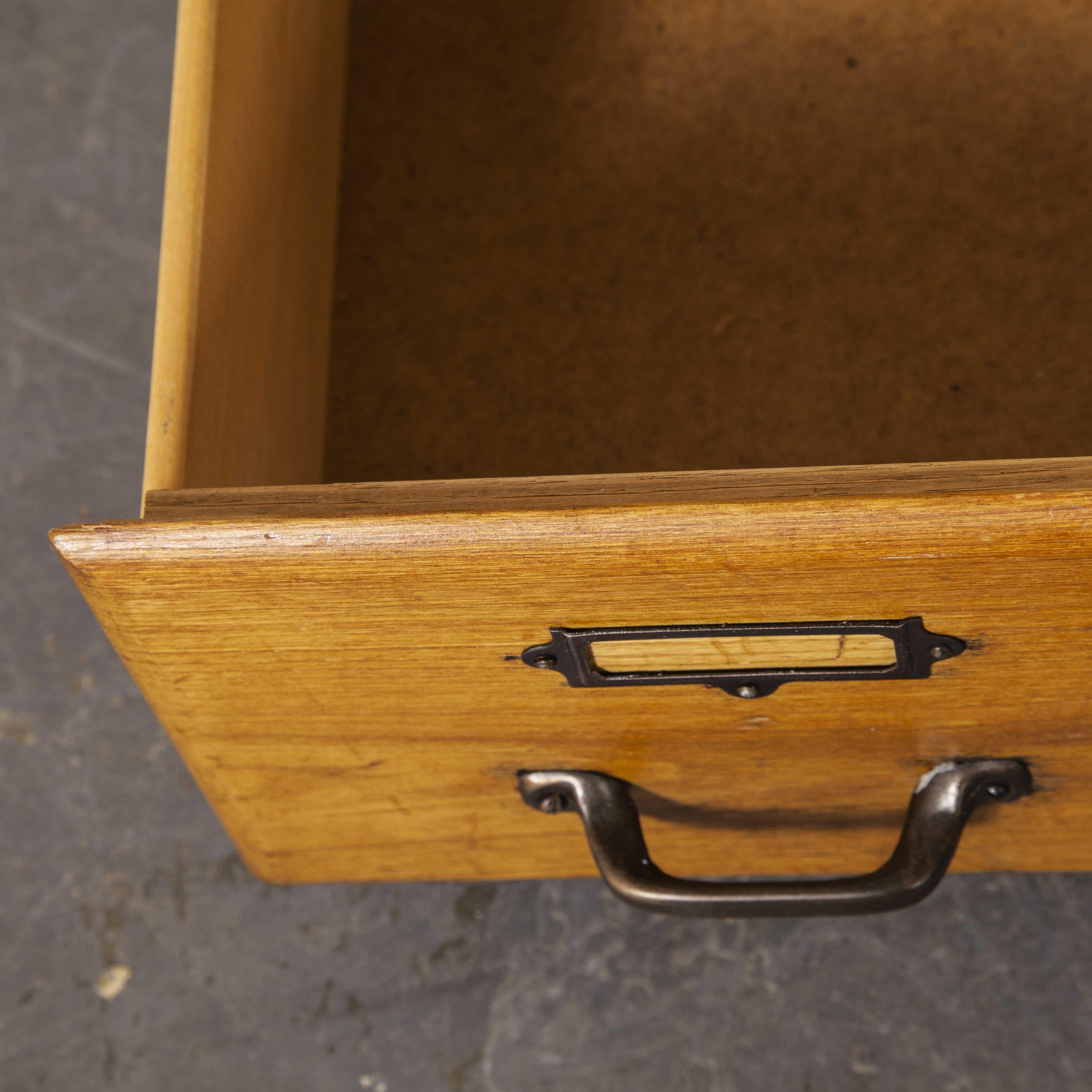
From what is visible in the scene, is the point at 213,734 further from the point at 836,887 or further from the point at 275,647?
the point at 836,887

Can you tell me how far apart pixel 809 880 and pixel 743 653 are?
0.48 ft

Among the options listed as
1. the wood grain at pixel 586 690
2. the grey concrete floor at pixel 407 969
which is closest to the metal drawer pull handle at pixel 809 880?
the wood grain at pixel 586 690

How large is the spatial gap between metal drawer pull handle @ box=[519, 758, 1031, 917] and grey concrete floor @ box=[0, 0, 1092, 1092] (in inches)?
6.3

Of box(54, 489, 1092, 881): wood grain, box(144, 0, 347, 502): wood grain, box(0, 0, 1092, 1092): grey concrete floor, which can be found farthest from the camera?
box(0, 0, 1092, 1092): grey concrete floor

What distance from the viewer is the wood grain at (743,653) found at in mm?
380

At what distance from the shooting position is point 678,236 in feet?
2.32

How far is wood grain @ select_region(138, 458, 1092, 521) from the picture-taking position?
34cm

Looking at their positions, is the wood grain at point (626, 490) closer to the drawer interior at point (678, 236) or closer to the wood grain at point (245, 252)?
the wood grain at point (245, 252)

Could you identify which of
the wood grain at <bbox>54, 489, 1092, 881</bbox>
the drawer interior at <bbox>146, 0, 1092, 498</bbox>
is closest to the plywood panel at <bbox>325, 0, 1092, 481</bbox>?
the drawer interior at <bbox>146, 0, 1092, 498</bbox>

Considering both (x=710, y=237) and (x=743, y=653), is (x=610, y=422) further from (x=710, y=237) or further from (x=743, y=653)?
(x=743, y=653)

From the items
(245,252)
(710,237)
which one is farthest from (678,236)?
(245,252)

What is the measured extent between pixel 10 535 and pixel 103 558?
486 mm

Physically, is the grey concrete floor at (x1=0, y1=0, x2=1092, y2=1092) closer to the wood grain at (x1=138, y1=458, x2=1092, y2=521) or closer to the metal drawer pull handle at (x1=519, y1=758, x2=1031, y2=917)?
the metal drawer pull handle at (x1=519, y1=758, x2=1031, y2=917)

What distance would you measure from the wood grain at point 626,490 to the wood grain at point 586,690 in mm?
12
